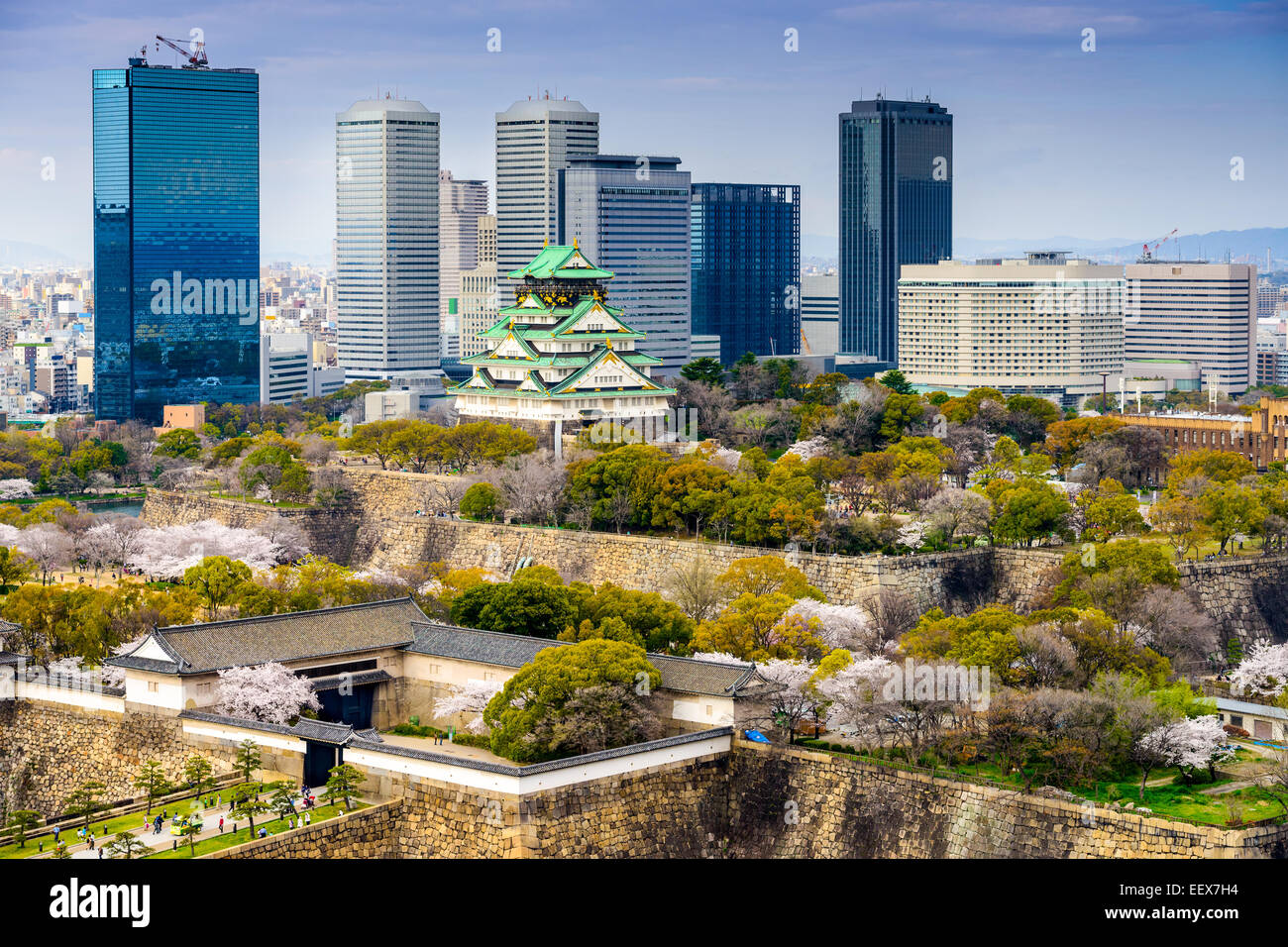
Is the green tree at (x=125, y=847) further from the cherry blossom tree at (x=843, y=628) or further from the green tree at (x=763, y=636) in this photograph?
the cherry blossom tree at (x=843, y=628)

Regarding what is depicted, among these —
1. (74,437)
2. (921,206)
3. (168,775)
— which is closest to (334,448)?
A: (74,437)

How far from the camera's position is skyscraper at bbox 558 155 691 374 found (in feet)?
412

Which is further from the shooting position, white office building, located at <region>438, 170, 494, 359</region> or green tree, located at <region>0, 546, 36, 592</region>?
white office building, located at <region>438, 170, 494, 359</region>

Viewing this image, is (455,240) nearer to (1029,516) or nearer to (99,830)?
(1029,516)

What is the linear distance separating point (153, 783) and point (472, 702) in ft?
20.1

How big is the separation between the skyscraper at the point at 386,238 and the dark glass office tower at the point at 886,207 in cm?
3534

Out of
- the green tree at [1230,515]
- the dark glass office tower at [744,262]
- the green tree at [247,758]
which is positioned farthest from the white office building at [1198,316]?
the green tree at [247,758]

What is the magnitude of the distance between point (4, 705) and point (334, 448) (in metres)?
31.4

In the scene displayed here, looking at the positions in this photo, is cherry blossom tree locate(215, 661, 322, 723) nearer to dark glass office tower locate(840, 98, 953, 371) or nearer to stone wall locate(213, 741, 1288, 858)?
stone wall locate(213, 741, 1288, 858)

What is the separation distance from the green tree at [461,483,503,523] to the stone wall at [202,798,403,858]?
26.0 meters

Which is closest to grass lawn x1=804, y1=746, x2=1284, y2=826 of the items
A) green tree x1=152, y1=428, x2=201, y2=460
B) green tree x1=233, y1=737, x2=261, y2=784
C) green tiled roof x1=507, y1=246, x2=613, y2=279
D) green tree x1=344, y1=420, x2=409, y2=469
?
green tree x1=233, y1=737, x2=261, y2=784

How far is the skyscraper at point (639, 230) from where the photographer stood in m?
126

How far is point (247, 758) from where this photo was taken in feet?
113
